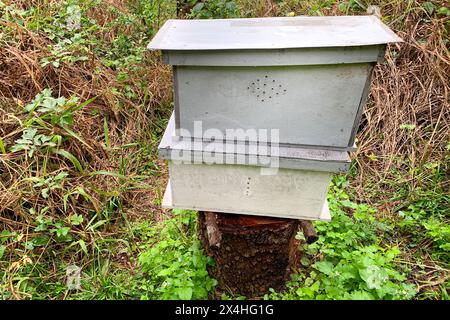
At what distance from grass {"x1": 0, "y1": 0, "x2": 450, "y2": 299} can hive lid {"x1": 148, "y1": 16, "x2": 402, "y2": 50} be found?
4.62 ft

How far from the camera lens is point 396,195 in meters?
2.85

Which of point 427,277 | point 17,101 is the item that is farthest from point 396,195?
point 17,101

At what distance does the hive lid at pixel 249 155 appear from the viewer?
152cm

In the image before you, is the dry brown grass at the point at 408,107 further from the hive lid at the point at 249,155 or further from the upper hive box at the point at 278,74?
the upper hive box at the point at 278,74

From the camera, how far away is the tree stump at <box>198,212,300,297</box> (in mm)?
1927

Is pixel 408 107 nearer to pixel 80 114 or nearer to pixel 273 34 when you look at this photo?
pixel 273 34

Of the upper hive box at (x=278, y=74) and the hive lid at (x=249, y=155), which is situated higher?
the upper hive box at (x=278, y=74)

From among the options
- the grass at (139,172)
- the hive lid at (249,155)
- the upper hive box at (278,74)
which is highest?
the upper hive box at (278,74)

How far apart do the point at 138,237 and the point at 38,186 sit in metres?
0.88

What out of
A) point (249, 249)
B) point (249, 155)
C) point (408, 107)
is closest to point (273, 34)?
point (249, 155)

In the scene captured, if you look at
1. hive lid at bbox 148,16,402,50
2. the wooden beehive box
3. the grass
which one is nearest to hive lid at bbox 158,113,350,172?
the wooden beehive box

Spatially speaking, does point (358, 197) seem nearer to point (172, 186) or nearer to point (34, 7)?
point (172, 186)

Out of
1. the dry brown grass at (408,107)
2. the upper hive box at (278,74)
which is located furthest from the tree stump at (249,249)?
the dry brown grass at (408,107)

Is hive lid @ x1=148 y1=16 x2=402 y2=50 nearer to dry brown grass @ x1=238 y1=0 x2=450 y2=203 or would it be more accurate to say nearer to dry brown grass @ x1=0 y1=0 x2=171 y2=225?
dry brown grass @ x1=0 y1=0 x2=171 y2=225
